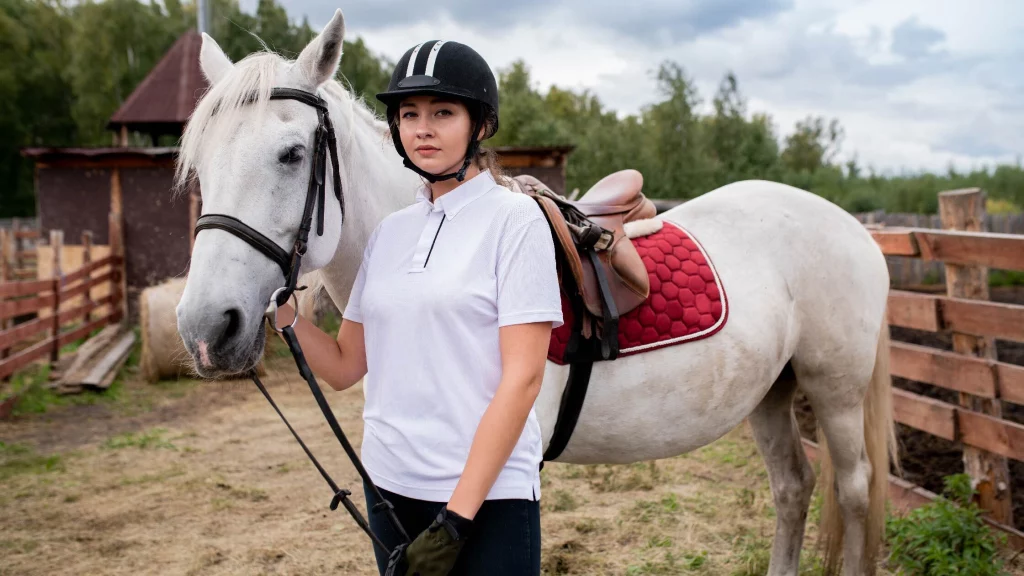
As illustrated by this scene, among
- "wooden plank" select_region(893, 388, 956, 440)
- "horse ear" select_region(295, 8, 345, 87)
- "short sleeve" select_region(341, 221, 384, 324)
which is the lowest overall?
"wooden plank" select_region(893, 388, 956, 440)

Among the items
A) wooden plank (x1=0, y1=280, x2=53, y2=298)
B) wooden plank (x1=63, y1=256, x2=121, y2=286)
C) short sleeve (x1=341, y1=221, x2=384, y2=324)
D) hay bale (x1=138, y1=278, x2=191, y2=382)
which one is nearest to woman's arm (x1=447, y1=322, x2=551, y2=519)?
short sleeve (x1=341, y1=221, x2=384, y2=324)

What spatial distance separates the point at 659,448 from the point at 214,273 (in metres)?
1.49

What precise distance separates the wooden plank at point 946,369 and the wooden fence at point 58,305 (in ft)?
22.9

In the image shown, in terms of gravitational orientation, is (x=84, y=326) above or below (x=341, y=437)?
below

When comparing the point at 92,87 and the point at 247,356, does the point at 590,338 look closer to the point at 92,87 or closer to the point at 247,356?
the point at 247,356

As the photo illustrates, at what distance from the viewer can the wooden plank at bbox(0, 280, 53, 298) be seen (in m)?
6.46

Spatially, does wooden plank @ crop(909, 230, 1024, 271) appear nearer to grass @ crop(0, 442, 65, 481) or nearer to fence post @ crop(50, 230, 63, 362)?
grass @ crop(0, 442, 65, 481)

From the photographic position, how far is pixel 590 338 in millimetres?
2098

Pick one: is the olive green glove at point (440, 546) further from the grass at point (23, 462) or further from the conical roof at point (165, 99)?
the conical roof at point (165, 99)

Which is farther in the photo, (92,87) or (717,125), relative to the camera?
(92,87)

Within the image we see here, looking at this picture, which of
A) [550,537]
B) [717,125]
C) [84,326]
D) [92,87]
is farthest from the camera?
[92,87]

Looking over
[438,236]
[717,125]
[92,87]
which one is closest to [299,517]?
[438,236]

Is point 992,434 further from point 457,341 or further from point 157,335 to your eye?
point 157,335

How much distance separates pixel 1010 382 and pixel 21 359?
765 cm
